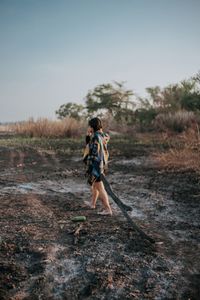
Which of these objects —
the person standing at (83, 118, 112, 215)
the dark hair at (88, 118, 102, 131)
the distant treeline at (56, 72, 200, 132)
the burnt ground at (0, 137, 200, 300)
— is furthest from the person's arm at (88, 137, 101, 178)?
the distant treeline at (56, 72, 200, 132)

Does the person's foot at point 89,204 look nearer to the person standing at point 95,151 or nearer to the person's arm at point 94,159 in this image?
the person standing at point 95,151

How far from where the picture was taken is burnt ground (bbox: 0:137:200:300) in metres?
3.64

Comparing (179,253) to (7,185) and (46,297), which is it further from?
(7,185)

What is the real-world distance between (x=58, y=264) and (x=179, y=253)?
5.02 ft

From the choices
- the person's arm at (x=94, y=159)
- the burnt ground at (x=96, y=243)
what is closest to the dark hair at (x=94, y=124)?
the person's arm at (x=94, y=159)

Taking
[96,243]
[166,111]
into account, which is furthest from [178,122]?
[96,243]

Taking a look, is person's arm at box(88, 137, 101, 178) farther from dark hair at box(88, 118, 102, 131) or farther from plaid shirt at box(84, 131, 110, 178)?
dark hair at box(88, 118, 102, 131)

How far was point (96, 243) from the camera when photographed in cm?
465

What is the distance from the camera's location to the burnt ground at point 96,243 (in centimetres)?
364

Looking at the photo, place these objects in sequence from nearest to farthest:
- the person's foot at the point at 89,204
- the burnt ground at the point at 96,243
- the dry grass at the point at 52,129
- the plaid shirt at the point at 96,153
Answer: the burnt ground at the point at 96,243 → the plaid shirt at the point at 96,153 → the person's foot at the point at 89,204 → the dry grass at the point at 52,129

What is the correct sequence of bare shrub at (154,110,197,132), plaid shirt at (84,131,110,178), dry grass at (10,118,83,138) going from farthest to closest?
dry grass at (10,118,83,138)
bare shrub at (154,110,197,132)
plaid shirt at (84,131,110,178)

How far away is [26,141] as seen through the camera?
1524cm

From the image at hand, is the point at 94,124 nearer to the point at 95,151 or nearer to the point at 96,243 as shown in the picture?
the point at 95,151

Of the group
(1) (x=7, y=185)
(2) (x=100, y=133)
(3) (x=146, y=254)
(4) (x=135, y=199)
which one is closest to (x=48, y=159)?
(1) (x=7, y=185)
